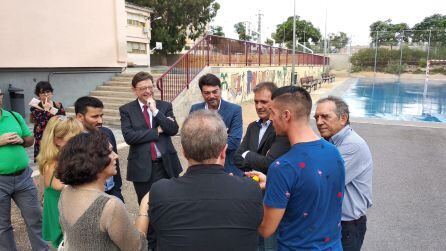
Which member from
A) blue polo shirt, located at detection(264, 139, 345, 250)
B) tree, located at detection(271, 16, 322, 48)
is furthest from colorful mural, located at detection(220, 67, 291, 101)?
tree, located at detection(271, 16, 322, 48)

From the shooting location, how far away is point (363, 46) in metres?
47.5

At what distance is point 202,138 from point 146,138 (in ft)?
6.27

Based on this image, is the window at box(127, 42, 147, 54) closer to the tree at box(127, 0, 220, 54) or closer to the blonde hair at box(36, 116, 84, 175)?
the tree at box(127, 0, 220, 54)

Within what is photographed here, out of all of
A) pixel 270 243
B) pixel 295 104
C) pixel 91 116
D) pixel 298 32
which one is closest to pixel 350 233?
pixel 270 243

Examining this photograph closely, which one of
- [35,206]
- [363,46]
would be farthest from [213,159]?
[363,46]

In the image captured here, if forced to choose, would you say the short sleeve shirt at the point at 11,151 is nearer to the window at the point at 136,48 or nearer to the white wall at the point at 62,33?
the white wall at the point at 62,33

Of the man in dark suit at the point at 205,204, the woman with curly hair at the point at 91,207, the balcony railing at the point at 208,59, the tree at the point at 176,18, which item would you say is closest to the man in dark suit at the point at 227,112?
the woman with curly hair at the point at 91,207

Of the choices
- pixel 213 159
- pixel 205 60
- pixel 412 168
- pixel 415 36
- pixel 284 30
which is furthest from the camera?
pixel 284 30

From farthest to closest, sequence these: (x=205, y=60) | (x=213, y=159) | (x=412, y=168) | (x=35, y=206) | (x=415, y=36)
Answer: (x=415, y=36) → (x=205, y=60) → (x=412, y=168) → (x=35, y=206) → (x=213, y=159)

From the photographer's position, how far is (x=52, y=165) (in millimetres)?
2656

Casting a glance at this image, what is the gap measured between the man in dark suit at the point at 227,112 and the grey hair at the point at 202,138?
1829 mm

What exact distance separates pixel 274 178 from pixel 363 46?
50799 mm

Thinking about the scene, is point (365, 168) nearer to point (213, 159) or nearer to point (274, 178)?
point (274, 178)

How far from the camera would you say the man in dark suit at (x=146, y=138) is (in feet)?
11.3
